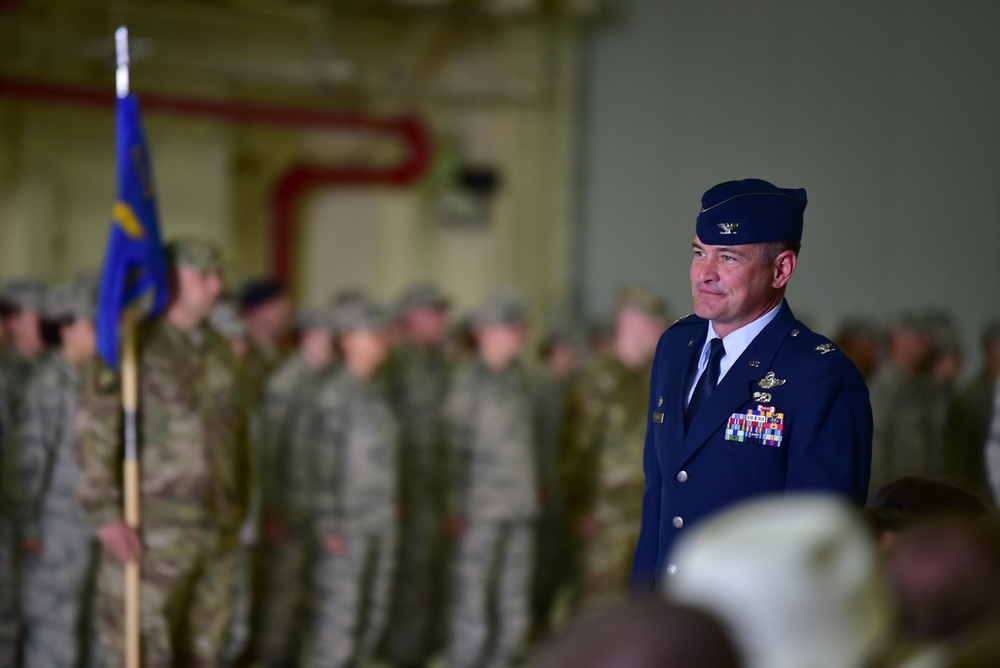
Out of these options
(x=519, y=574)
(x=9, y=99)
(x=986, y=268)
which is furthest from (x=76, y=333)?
(x=986, y=268)

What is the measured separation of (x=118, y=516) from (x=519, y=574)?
2.26 metres

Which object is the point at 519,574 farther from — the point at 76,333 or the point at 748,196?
the point at 748,196

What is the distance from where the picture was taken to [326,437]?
4.66 metres

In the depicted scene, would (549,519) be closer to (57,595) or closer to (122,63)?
(57,595)

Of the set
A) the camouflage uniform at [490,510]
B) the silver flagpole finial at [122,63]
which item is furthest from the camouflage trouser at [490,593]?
the silver flagpole finial at [122,63]

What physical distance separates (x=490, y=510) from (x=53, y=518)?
176 centimetres

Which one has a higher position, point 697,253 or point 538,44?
point 538,44

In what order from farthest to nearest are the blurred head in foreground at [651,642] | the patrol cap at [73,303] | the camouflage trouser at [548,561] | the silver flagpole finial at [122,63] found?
the camouflage trouser at [548,561] → the patrol cap at [73,303] → the silver flagpole finial at [122,63] → the blurred head in foreground at [651,642]

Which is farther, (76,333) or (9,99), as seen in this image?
(9,99)

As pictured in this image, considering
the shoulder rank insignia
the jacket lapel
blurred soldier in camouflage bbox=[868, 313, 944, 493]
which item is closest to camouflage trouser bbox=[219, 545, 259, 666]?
the jacket lapel

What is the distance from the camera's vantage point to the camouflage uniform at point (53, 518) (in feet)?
14.1

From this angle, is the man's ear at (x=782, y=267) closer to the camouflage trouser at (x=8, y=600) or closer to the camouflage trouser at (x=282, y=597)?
the camouflage trouser at (x=282, y=597)

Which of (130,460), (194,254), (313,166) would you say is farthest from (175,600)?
(313,166)

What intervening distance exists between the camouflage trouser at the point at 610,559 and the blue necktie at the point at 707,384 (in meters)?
3.01
